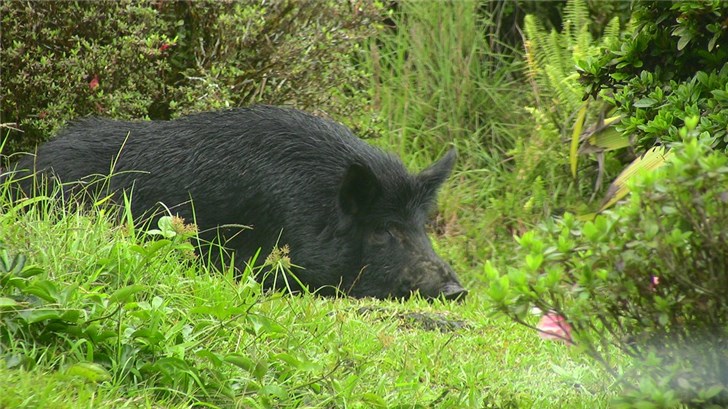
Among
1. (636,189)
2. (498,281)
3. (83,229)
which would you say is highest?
(636,189)

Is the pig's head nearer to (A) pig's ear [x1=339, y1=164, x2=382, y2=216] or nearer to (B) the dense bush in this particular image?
(A) pig's ear [x1=339, y1=164, x2=382, y2=216]

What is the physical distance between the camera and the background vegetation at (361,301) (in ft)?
9.38

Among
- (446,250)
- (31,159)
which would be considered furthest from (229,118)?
(446,250)

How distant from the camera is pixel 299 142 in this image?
6250 millimetres

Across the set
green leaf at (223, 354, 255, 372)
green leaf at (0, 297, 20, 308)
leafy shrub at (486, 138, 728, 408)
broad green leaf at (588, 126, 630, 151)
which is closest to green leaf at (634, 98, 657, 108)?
leafy shrub at (486, 138, 728, 408)

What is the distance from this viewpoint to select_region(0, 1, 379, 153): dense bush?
6484 millimetres

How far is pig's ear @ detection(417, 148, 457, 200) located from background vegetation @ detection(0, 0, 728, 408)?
0.74 metres

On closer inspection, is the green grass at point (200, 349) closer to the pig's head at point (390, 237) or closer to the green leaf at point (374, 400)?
the green leaf at point (374, 400)

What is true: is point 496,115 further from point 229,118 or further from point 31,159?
point 31,159

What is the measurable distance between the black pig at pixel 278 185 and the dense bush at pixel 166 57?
35cm

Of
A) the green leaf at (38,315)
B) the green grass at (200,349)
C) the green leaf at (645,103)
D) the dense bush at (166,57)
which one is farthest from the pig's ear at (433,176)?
the green leaf at (38,315)

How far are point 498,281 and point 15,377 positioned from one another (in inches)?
59.1

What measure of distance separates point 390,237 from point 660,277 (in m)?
3.58

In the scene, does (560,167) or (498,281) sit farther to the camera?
(560,167)
